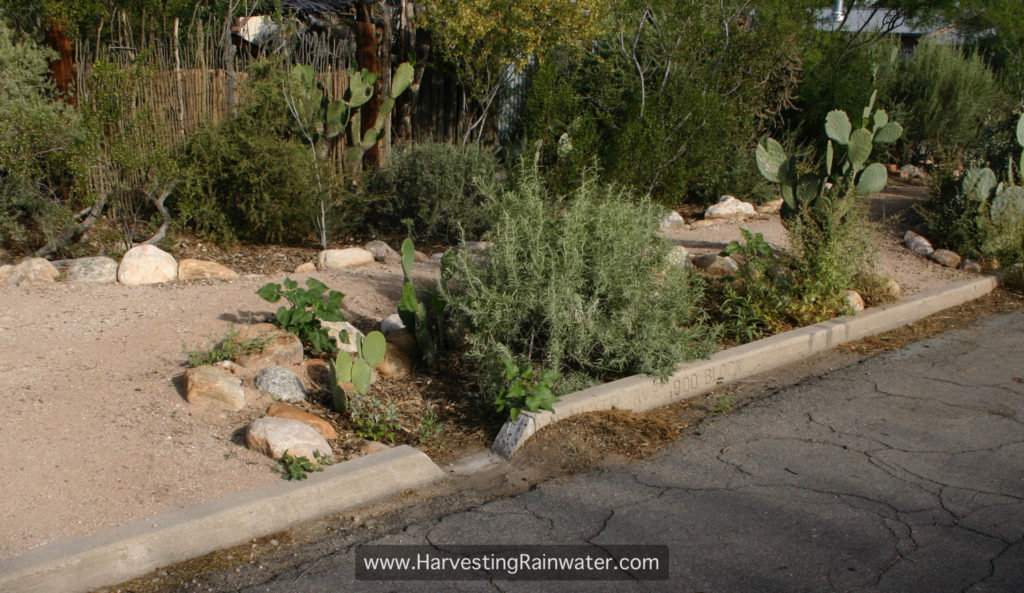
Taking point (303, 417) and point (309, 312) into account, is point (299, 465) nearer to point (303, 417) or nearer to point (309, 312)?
point (303, 417)

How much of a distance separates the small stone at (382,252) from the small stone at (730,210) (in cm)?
451

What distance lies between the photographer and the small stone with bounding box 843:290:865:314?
7.17 meters

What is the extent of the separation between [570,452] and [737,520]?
103 cm

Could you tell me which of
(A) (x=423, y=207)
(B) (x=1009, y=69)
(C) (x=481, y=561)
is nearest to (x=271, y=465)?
(C) (x=481, y=561)

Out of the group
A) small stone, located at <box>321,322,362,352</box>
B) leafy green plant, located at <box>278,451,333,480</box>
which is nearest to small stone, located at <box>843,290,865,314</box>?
small stone, located at <box>321,322,362,352</box>

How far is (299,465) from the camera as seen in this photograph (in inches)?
161

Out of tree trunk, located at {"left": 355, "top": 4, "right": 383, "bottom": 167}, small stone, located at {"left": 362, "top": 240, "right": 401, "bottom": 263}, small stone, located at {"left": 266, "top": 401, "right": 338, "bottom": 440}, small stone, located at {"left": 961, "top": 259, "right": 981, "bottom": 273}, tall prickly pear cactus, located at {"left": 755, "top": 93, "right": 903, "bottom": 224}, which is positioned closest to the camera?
small stone, located at {"left": 266, "top": 401, "right": 338, "bottom": 440}

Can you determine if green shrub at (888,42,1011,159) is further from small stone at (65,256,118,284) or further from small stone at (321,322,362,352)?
small stone at (65,256,118,284)

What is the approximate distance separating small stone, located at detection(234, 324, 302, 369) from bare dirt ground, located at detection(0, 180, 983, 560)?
0.79ft

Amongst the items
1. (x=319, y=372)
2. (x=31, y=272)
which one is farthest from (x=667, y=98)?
(x=31, y=272)

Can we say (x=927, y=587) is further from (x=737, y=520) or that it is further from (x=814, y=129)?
(x=814, y=129)

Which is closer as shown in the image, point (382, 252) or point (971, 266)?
point (382, 252)

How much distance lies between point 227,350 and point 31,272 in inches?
117

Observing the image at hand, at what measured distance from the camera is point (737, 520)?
391 cm
